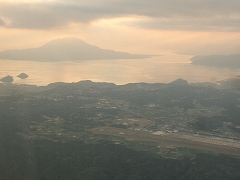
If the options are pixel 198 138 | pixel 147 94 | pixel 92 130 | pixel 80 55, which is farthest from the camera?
pixel 80 55

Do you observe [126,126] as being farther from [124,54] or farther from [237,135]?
[124,54]

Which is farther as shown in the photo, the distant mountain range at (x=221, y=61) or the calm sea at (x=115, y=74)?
the distant mountain range at (x=221, y=61)

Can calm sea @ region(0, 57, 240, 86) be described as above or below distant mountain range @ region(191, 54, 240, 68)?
below

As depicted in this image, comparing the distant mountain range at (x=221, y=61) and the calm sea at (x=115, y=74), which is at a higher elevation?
→ the distant mountain range at (x=221, y=61)

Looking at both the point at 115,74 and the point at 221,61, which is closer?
the point at 115,74

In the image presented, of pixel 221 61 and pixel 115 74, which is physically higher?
pixel 221 61

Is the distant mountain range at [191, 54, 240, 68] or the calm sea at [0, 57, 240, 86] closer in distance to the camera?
the calm sea at [0, 57, 240, 86]

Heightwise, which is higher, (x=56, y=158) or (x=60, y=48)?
(x=60, y=48)

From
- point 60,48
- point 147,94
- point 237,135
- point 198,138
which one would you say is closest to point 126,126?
point 198,138

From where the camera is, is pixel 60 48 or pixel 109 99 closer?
pixel 109 99

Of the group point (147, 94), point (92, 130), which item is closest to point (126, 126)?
point (92, 130)

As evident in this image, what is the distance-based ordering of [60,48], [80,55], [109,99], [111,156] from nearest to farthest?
[111,156], [109,99], [80,55], [60,48]
